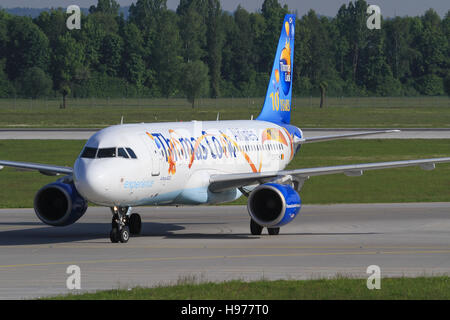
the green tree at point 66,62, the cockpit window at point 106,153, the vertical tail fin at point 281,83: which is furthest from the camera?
the green tree at point 66,62

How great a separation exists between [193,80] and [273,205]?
144938 mm

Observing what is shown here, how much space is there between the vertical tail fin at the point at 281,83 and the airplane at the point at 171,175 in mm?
5225

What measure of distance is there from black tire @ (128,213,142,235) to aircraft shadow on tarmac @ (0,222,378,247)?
289 millimetres

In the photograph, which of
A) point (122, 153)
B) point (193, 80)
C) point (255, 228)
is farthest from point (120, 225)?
point (193, 80)

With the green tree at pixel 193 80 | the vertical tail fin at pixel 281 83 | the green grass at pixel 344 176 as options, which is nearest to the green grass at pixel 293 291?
the vertical tail fin at pixel 281 83

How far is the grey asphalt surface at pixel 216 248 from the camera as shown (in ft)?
78.1

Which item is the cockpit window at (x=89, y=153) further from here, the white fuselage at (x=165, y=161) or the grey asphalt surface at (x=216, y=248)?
the grey asphalt surface at (x=216, y=248)

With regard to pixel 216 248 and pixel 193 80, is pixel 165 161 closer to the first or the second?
pixel 216 248

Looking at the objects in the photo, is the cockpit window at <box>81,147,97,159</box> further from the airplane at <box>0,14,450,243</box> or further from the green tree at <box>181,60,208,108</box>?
the green tree at <box>181,60,208,108</box>

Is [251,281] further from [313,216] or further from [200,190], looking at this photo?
[313,216]

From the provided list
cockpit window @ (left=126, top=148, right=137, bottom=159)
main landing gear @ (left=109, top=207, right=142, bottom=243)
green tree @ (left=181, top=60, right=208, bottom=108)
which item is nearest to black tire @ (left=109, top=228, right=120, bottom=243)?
main landing gear @ (left=109, top=207, right=142, bottom=243)

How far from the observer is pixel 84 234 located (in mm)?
34062

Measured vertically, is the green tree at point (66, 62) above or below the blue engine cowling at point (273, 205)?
above

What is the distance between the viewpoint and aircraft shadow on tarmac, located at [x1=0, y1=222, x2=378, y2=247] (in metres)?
32.1
